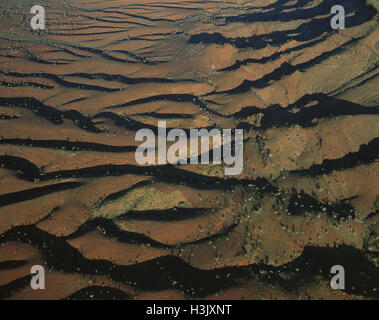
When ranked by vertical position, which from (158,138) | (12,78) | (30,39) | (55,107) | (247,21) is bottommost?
(158,138)

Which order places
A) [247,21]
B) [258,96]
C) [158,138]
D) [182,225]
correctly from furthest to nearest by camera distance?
1. [247,21]
2. [258,96]
3. [158,138]
4. [182,225]

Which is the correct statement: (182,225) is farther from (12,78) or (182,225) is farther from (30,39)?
(30,39)

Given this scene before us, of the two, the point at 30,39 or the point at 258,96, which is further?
the point at 30,39

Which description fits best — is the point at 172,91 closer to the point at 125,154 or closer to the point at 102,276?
the point at 125,154

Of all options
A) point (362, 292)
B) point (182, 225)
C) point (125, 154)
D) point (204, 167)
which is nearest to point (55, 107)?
point (125, 154)
